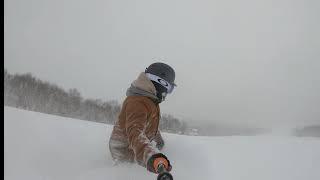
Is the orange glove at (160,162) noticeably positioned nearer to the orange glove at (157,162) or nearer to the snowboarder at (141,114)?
the orange glove at (157,162)

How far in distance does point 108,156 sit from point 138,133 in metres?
0.86

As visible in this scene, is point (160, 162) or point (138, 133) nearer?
point (160, 162)

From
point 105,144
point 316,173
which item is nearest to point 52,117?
point 105,144

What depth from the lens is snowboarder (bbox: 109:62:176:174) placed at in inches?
126

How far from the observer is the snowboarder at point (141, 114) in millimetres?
3195

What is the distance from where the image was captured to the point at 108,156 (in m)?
3.95

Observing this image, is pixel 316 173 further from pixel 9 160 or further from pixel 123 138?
pixel 9 160

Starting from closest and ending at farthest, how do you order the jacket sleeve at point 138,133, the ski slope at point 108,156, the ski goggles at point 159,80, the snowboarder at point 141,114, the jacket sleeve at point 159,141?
the jacket sleeve at point 138,133 < the snowboarder at point 141,114 < the ski slope at point 108,156 < the ski goggles at point 159,80 < the jacket sleeve at point 159,141

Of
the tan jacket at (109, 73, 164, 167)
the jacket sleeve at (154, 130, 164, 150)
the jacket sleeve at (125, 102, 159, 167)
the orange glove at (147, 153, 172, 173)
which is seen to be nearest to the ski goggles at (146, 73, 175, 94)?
the tan jacket at (109, 73, 164, 167)

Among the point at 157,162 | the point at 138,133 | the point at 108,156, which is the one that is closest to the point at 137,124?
the point at 138,133

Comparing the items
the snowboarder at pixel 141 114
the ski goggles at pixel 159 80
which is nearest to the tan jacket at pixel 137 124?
the snowboarder at pixel 141 114

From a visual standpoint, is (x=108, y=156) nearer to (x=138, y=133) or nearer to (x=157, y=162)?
(x=138, y=133)

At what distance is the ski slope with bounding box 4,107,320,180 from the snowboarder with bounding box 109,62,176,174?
0.62 ft

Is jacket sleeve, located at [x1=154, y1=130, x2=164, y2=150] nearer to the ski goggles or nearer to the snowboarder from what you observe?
the snowboarder
